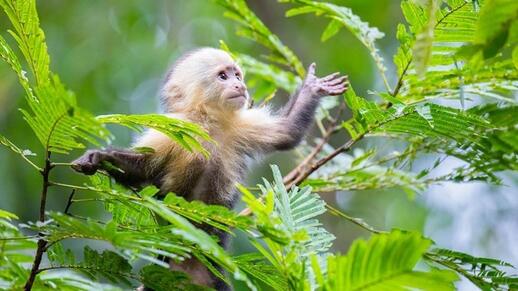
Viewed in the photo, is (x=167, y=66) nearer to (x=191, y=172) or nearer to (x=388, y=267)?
(x=191, y=172)

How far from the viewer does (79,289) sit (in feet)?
6.98

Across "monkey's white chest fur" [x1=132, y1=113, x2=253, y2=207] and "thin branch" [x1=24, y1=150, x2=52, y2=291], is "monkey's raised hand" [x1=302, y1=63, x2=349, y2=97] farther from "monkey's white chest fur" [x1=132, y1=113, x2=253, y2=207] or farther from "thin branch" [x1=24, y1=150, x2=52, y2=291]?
"thin branch" [x1=24, y1=150, x2=52, y2=291]

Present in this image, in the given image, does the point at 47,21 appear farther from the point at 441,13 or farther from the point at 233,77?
the point at 441,13

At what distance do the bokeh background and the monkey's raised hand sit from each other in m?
3.96

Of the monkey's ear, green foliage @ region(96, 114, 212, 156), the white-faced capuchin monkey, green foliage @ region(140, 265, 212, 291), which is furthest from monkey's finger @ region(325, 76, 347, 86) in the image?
green foliage @ region(140, 265, 212, 291)

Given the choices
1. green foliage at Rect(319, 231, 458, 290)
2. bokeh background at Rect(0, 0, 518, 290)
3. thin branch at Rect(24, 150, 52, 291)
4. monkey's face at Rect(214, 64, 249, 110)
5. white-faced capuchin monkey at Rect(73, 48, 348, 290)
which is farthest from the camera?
bokeh background at Rect(0, 0, 518, 290)

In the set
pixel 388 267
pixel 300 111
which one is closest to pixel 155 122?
pixel 388 267

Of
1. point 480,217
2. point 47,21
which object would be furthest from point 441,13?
point 47,21

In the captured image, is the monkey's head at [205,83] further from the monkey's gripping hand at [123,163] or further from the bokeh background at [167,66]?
the bokeh background at [167,66]

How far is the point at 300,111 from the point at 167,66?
15.0ft

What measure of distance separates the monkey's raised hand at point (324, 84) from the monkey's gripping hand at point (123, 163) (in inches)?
40.7

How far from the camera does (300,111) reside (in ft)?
14.7

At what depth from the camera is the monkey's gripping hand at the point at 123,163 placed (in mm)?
3218

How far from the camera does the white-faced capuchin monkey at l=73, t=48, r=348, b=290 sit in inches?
154
